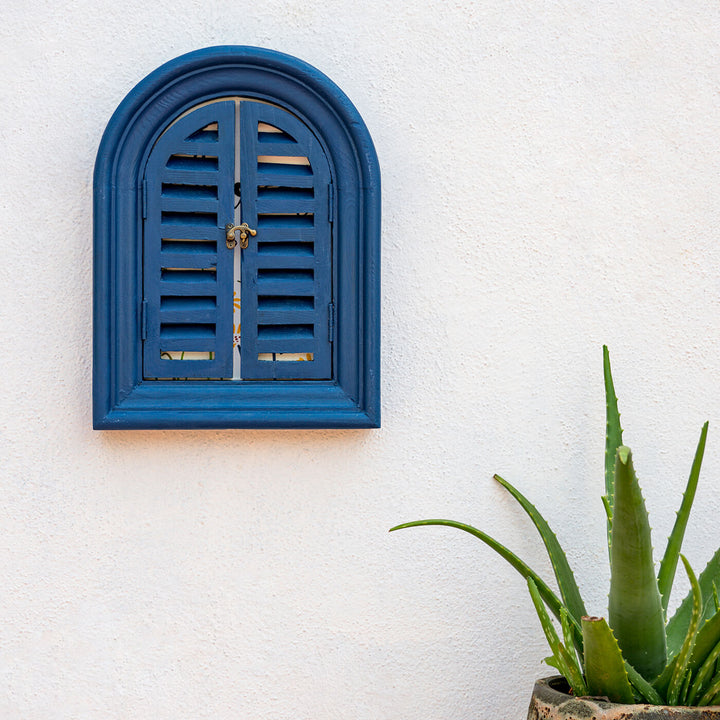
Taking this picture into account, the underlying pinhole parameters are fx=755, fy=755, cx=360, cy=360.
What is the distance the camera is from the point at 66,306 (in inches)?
40.4

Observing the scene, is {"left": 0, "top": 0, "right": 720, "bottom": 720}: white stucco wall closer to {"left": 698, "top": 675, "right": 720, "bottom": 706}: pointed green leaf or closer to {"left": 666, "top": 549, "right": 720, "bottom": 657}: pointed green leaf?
{"left": 666, "top": 549, "right": 720, "bottom": 657}: pointed green leaf

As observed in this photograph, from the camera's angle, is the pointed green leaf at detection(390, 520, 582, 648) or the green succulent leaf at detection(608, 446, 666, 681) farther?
the pointed green leaf at detection(390, 520, 582, 648)

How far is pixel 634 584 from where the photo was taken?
83 centimetres

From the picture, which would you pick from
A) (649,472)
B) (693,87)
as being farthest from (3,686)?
(693,87)

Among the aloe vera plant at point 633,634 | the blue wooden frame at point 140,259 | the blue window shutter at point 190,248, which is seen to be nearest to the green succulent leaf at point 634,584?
the aloe vera plant at point 633,634

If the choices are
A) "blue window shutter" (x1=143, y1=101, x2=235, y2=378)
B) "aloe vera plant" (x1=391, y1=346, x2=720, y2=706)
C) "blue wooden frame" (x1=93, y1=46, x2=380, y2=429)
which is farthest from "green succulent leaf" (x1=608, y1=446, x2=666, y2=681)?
"blue window shutter" (x1=143, y1=101, x2=235, y2=378)

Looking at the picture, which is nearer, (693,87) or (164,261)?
(164,261)

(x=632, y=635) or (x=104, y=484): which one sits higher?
(x=104, y=484)

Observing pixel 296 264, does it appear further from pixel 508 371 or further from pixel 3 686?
pixel 3 686

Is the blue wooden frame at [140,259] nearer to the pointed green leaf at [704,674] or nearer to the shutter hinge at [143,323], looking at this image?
the shutter hinge at [143,323]

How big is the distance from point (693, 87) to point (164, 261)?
2.65ft

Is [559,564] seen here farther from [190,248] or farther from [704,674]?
[190,248]

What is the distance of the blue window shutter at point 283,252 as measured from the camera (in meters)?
1.02

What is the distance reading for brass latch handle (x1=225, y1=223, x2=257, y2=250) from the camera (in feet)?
3.34
